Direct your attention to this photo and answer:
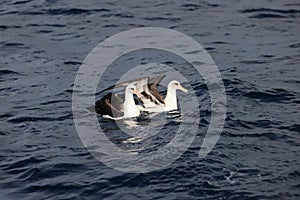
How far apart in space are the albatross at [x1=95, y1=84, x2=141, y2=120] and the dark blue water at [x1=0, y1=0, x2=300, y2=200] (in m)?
0.83

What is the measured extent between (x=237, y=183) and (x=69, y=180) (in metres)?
3.17

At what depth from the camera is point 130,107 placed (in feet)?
57.1

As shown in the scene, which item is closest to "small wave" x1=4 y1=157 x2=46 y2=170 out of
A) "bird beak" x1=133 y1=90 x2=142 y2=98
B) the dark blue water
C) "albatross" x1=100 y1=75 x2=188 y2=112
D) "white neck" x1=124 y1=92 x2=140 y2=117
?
the dark blue water

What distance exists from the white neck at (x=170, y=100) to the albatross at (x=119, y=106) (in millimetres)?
666

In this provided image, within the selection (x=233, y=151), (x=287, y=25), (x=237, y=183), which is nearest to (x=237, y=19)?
(x=287, y=25)

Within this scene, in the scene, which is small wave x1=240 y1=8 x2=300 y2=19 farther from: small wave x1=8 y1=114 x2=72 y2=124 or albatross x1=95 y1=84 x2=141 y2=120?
small wave x1=8 y1=114 x2=72 y2=124

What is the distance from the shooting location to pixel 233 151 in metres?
15.2

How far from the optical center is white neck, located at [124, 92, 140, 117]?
17.4 m

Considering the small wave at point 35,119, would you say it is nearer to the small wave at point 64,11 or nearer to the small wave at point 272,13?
the small wave at point 64,11

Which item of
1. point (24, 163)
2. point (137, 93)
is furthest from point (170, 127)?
point (24, 163)

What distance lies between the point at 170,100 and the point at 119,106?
1.18 metres

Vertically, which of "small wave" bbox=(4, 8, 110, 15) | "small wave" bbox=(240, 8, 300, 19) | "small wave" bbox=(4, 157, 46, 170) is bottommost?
"small wave" bbox=(4, 157, 46, 170)

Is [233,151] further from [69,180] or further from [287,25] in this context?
[287,25]

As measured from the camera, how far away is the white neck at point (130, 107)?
684 inches
